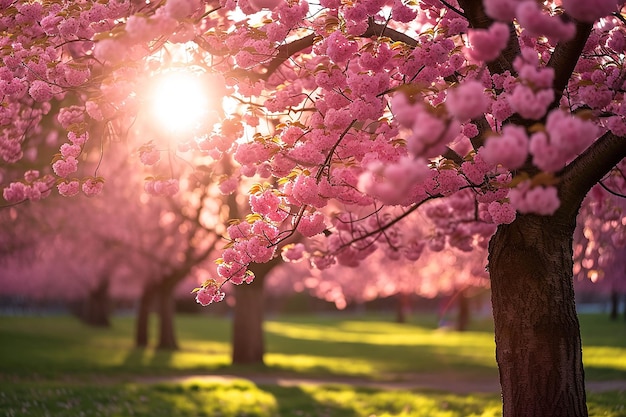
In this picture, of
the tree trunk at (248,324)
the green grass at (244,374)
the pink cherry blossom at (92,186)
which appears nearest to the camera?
the pink cherry blossom at (92,186)

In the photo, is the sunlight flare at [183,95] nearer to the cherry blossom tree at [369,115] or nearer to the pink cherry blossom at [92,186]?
the cherry blossom tree at [369,115]

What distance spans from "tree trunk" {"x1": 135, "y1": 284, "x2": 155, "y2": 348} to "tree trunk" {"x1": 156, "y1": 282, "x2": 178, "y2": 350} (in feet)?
3.36

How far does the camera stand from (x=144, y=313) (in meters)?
31.2

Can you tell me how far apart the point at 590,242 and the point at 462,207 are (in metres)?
5.01

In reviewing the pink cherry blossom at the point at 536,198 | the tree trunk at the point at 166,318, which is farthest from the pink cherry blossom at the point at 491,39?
the tree trunk at the point at 166,318

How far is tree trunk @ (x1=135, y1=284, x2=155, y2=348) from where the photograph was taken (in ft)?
99.1

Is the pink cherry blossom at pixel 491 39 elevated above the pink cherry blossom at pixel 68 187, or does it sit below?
above

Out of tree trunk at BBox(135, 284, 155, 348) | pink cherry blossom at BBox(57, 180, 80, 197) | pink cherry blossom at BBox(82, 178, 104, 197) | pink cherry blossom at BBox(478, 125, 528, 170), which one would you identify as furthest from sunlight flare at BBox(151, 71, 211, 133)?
tree trunk at BBox(135, 284, 155, 348)

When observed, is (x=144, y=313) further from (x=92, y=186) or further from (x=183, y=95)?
(x=183, y=95)

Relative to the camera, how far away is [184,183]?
2389cm

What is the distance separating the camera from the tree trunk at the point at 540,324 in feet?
21.0

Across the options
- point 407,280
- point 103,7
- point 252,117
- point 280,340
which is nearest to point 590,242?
point 252,117

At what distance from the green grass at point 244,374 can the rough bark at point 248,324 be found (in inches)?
23.7

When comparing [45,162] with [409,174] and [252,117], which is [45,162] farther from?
[409,174]
